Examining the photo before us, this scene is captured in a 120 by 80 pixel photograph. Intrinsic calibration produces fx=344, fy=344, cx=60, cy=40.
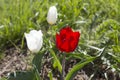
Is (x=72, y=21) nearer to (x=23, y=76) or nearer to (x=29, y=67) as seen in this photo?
(x=29, y=67)

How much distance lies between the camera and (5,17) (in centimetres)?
318

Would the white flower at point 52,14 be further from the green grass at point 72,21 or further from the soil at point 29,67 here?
the soil at point 29,67

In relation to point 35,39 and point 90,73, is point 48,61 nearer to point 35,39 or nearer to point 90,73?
point 90,73

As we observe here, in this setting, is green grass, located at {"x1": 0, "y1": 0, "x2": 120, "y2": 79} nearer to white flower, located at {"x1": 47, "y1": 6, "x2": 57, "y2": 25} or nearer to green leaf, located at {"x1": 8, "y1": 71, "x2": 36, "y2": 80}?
white flower, located at {"x1": 47, "y1": 6, "x2": 57, "y2": 25}

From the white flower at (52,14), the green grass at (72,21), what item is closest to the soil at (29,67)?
the green grass at (72,21)

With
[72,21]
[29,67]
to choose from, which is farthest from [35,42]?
[72,21]

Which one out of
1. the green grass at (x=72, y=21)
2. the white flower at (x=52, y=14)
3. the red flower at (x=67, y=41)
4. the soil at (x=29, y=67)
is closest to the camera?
the red flower at (x=67, y=41)

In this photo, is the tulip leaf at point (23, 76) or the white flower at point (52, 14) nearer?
the tulip leaf at point (23, 76)

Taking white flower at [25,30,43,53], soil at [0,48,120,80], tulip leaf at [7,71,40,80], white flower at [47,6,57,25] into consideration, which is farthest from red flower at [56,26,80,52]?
soil at [0,48,120,80]

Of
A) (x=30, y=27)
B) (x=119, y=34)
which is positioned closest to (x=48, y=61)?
(x=30, y=27)

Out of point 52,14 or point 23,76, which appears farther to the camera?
point 52,14

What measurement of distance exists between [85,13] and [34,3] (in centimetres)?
49

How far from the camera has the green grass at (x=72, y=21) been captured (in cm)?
260

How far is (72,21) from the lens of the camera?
9.18 feet
